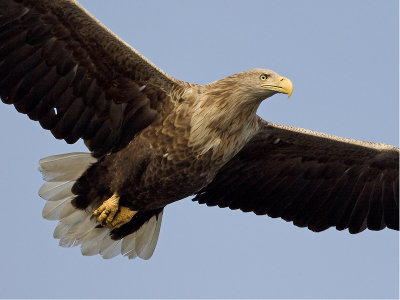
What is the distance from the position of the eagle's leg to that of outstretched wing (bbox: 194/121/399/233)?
99 centimetres

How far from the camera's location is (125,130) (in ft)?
31.2

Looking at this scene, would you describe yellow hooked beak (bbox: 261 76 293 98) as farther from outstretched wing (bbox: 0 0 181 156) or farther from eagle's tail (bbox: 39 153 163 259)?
eagle's tail (bbox: 39 153 163 259)

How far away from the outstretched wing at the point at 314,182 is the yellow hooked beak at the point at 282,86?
3.44 feet

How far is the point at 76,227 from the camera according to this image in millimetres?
10062

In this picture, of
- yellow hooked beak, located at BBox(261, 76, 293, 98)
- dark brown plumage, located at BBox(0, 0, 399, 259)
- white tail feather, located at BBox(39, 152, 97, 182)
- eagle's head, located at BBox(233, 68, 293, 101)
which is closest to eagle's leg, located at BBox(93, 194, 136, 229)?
dark brown plumage, located at BBox(0, 0, 399, 259)

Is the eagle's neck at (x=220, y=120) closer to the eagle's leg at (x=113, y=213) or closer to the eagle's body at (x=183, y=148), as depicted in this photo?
the eagle's body at (x=183, y=148)

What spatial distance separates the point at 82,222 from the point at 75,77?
153 cm

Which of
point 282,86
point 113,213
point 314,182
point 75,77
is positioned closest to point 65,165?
point 113,213

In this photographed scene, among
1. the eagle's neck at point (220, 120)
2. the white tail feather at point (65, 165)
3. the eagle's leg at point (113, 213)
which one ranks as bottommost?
the eagle's leg at point (113, 213)

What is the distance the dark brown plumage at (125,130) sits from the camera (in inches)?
357

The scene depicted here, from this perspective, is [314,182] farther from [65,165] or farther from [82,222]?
[65,165]

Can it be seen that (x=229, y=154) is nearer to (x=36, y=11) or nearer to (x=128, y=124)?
(x=128, y=124)

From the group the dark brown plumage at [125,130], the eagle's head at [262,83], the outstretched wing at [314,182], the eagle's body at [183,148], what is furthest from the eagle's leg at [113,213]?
the eagle's head at [262,83]

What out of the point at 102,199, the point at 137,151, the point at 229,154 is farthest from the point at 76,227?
the point at 229,154
